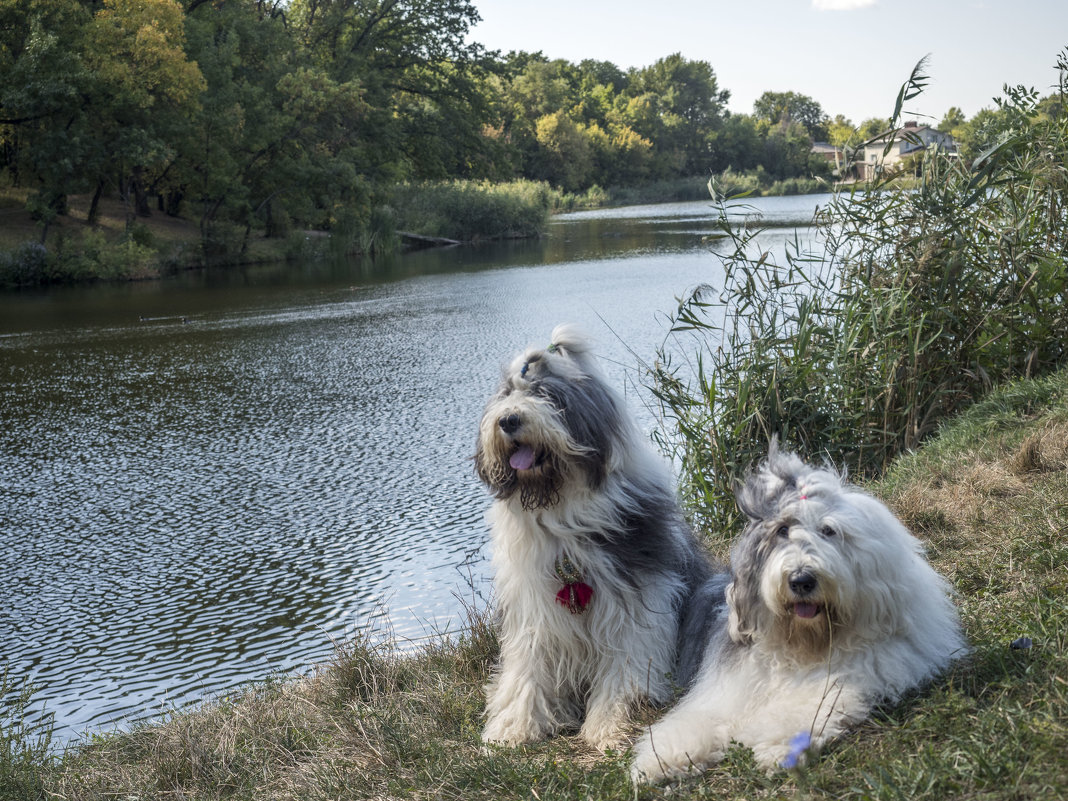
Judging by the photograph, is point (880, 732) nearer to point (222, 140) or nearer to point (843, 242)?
point (843, 242)

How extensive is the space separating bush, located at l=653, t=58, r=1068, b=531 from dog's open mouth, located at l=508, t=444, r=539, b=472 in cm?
284

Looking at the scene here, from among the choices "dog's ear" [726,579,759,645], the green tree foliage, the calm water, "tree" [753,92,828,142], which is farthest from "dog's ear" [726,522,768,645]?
"tree" [753,92,828,142]

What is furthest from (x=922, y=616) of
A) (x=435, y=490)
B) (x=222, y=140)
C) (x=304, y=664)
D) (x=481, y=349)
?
(x=222, y=140)

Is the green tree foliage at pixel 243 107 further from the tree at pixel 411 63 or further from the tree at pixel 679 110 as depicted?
the tree at pixel 679 110

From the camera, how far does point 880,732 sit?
8.65 ft

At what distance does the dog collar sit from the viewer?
3498mm

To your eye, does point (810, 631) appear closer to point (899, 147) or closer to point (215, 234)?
point (899, 147)

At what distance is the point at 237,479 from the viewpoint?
931cm

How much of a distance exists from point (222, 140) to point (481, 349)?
18998mm

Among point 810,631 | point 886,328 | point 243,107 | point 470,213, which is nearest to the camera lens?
point 810,631

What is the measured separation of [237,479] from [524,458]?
21.7 feet

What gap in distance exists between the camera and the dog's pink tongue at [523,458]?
11.0 ft

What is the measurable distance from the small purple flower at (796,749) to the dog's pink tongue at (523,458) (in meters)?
1.22

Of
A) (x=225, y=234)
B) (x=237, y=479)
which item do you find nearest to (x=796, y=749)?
(x=237, y=479)
